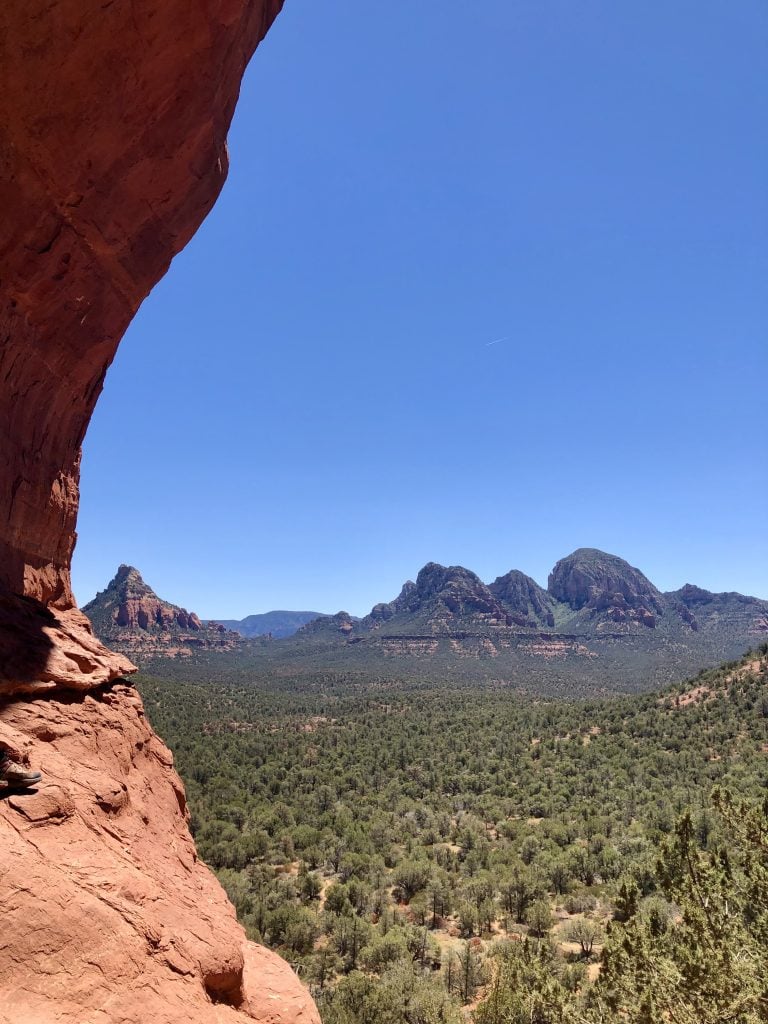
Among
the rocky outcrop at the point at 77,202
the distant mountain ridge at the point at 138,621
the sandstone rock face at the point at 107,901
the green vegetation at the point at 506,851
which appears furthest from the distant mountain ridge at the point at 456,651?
the rocky outcrop at the point at 77,202

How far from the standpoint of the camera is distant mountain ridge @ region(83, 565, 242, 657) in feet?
504

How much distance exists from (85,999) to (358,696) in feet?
347

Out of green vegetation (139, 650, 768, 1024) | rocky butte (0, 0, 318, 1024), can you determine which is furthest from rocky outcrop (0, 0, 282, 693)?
green vegetation (139, 650, 768, 1024)

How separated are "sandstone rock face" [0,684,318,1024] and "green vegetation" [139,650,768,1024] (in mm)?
8053

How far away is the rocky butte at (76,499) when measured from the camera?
5.41 metres

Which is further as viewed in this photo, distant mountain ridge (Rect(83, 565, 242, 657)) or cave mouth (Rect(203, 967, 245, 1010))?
distant mountain ridge (Rect(83, 565, 242, 657))

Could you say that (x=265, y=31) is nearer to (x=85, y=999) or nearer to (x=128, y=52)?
(x=128, y=52)

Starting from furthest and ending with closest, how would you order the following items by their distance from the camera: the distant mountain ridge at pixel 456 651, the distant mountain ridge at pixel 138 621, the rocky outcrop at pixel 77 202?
the distant mountain ridge at pixel 138 621
the distant mountain ridge at pixel 456 651
the rocky outcrop at pixel 77 202

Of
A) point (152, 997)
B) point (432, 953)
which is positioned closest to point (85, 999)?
point (152, 997)

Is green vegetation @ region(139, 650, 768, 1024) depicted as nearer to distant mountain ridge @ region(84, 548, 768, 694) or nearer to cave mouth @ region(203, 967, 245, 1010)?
cave mouth @ region(203, 967, 245, 1010)

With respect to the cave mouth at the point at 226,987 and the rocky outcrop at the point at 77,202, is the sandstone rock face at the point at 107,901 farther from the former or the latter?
the rocky outcrop at the point at 77,202

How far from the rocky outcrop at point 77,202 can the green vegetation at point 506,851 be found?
46.0 feet

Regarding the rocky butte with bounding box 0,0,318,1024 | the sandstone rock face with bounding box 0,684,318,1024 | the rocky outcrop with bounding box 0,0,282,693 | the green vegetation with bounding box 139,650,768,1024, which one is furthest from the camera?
the green vegetation with bounding box 139,650,768,1024

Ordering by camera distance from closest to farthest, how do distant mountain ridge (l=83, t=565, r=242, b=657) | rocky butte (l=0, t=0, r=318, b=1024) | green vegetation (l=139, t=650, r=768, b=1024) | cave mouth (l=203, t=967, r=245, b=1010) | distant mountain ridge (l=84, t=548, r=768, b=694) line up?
rocky butte (l=0, t=0, r=318, b=1024) → cave mouth (l=203, t=967, r=245, b=1010) → green vegetation (l=139, t=650, r=768, b=1024) → distant mountain ridge (l=84, t=548, r=768, b=694) → distant mountain ridge (l=83, t=565, r=242, b=657)
